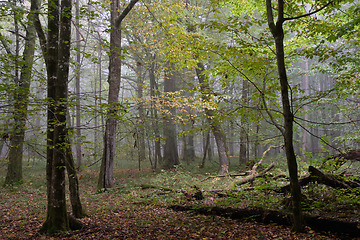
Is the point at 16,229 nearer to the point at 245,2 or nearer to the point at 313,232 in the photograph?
the point at 313,232

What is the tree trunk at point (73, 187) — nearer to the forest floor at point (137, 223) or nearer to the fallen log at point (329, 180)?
the forest floor at point (137, 223)

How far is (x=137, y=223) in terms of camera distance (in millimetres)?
6070

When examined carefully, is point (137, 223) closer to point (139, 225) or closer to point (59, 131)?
point (139, 225)

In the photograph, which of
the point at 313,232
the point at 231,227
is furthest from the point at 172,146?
the point at 313,232

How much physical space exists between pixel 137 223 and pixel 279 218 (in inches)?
137

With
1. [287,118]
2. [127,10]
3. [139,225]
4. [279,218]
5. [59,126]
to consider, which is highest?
[127,10]

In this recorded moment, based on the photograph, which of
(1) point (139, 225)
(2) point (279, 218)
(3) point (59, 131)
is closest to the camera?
(3) point (59, 131)

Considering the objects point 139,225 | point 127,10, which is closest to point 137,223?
point 139,225

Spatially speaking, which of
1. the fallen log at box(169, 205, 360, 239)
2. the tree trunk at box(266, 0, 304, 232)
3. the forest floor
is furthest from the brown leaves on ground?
the tree trunk at box(266, 0, 304, 232)

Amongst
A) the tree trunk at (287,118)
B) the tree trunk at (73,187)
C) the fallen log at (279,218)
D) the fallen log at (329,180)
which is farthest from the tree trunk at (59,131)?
the fallen log at (329,180)

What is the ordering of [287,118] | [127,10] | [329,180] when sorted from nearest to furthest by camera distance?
[287,118] < [329,180] < [127,10]

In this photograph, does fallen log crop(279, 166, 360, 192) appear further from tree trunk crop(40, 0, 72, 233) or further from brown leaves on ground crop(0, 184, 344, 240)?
tree trunk crop(40, 0, 72, 233)

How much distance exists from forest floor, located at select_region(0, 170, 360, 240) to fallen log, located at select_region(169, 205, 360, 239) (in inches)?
5.9

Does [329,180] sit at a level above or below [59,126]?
below
